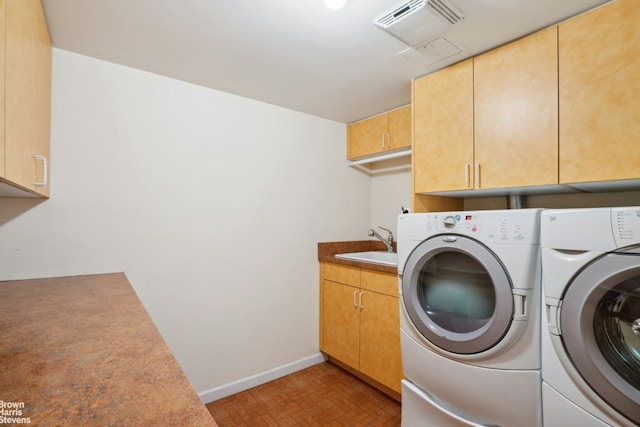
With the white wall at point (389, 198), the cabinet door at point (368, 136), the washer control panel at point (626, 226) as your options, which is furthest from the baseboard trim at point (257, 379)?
the washer control panel at point (626, 226)

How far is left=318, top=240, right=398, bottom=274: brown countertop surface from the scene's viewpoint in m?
2.22

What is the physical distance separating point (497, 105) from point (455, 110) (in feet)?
0.76

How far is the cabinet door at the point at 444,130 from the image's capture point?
1.77m

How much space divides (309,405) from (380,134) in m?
2.22

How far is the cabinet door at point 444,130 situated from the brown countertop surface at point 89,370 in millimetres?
1701

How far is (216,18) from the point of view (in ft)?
4.68

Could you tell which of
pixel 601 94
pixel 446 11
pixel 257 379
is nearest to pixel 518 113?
pixel 601 94

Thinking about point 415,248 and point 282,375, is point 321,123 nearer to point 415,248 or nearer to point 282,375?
point 415,248

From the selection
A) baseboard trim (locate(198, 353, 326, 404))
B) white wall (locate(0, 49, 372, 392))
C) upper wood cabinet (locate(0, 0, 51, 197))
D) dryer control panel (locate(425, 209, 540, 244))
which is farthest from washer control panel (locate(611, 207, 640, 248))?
baseboard trim (locate(198, 353, 326, 404))

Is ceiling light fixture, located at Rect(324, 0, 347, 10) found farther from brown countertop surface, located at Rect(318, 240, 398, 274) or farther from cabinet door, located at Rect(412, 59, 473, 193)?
brown countertop surface, located at Rect(318, 240, 398, 274)

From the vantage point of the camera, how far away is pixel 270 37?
1569mm

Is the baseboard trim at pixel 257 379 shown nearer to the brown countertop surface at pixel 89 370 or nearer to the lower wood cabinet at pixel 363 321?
the lower wood cabinet at pixel 363 321

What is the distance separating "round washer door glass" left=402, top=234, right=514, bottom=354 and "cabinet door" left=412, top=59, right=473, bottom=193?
0.49 metres

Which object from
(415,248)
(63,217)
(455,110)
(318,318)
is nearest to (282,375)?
(318,318)
